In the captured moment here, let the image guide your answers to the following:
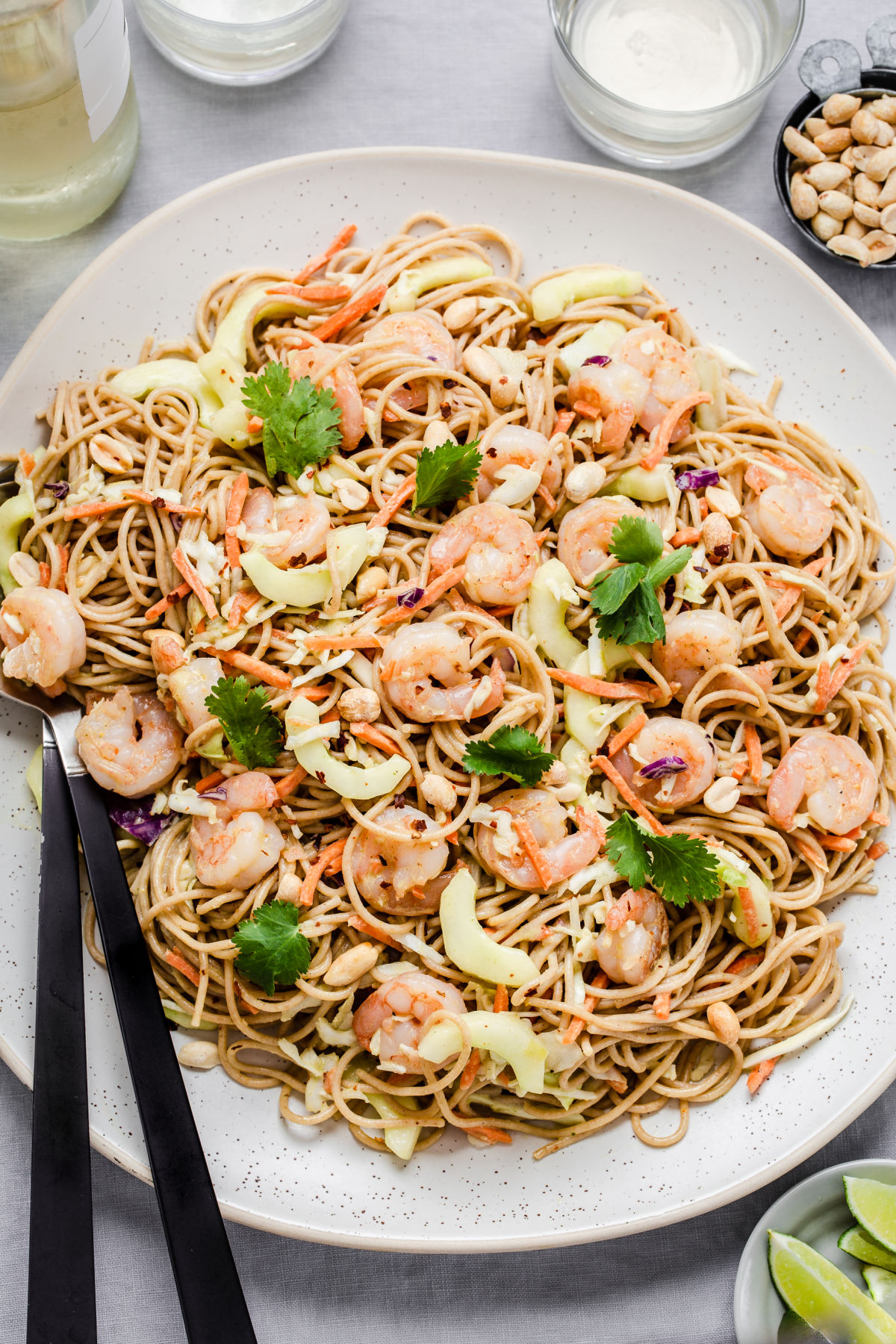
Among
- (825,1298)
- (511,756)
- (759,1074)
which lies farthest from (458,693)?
(825,1298)

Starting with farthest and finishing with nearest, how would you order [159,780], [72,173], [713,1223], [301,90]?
[301,90], [713,1223], [72,173], [159,780]

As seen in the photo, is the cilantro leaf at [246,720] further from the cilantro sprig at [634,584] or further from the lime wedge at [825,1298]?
the lime wedge at [825,1298]

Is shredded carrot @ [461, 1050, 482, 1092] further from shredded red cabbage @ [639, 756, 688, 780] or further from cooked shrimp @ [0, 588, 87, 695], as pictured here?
cooked shrimp @ [0, 588, 87, 695]

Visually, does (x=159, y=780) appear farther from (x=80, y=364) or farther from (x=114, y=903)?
(x=80, y=364)

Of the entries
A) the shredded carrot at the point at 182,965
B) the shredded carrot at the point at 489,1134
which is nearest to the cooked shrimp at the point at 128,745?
the shredded carrot at the point at 182,965

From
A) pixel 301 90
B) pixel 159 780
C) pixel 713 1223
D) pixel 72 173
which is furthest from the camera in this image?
pixel 301 90

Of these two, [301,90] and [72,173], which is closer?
[72,173]

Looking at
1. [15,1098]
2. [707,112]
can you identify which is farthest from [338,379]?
[15,1098]
